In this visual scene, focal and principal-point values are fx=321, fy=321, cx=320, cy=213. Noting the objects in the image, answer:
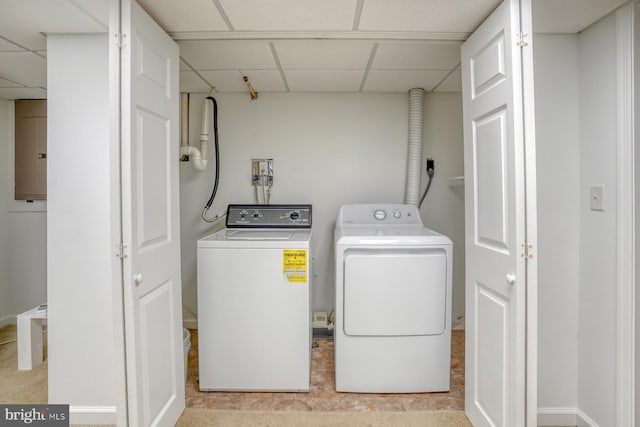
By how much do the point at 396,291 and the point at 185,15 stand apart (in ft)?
5.68

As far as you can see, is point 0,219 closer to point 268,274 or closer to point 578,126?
point 268,274

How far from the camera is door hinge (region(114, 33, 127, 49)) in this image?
1.21m

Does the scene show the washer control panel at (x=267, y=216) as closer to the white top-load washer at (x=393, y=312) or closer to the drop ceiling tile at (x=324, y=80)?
the white top-load washer at (x=393, y=312)

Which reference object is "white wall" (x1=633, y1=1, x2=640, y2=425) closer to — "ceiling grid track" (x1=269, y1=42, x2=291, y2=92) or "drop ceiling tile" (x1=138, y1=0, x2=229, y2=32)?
"ceiling grid track" (x1=269, y1=42, x2=291, y2=92)

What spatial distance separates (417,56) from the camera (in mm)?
A: 1915

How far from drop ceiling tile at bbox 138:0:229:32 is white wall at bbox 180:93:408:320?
3.65 feet

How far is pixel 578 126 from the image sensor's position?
1606 mm

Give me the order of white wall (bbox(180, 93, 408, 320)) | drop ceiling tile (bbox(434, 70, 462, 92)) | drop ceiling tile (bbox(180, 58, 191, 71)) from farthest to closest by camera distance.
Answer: white wall (bbox(180, 93, 408, 320)) < drop ceiling tile (bbox(434, 70, 462, 92)) < drop ceiling tile (bbox(180, 58, 191, 71))

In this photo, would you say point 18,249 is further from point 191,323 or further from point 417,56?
point 417,56

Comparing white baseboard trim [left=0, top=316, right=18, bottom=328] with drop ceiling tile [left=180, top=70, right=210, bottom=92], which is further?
white baseboard trim [left=0, top=316, right=18, bottom=328]

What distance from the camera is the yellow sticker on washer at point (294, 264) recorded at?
1.83 m

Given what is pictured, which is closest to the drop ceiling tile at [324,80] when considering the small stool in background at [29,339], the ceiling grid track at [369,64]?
the ceiling grid track at [369,64]

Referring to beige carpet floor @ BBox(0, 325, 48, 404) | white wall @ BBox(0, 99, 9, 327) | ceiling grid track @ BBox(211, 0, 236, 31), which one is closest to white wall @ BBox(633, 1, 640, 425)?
ceiling grid track @ BBox(211, 0, 236, 31)

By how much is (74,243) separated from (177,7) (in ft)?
4.09
